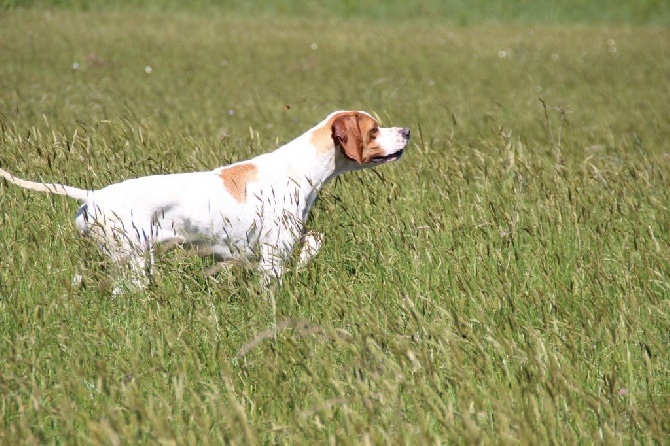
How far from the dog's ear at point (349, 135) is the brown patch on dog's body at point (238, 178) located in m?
0.50

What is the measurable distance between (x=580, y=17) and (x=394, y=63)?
1408 centimetres

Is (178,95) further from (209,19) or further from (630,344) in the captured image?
(209,19)

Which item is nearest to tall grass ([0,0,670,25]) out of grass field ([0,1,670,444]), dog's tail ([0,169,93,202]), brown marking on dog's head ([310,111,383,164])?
grass field ([0,1,670,444])

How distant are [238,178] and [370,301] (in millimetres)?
1420

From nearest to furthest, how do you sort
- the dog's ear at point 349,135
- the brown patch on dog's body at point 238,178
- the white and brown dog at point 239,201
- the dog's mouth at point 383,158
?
the white and brown dog at point 239,201 → the brown patch on dog's body at point 238,178 → the dog's ear at point 349,135 → the dog's mouth at point 383,158

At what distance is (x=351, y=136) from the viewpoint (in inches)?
193

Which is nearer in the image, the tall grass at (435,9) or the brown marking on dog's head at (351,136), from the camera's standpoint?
the brown marking on dog's head at (351,136)

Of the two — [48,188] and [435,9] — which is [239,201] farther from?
[435,9]

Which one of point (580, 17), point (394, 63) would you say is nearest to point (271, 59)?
point (394, 63)

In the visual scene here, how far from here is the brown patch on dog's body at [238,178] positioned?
4.74 m

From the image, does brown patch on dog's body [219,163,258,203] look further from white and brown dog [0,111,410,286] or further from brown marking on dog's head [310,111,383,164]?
brown marking on dog's head [310,111,383,164]

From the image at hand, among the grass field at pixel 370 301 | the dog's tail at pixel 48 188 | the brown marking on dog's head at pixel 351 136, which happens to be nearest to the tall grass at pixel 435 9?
the grass field at pixel 370 301

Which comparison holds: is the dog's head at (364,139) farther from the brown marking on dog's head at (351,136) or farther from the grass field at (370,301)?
the grass field at (370,301)

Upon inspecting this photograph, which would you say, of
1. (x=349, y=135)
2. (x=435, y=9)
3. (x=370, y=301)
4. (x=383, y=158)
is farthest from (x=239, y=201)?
(x=435, y=9)
